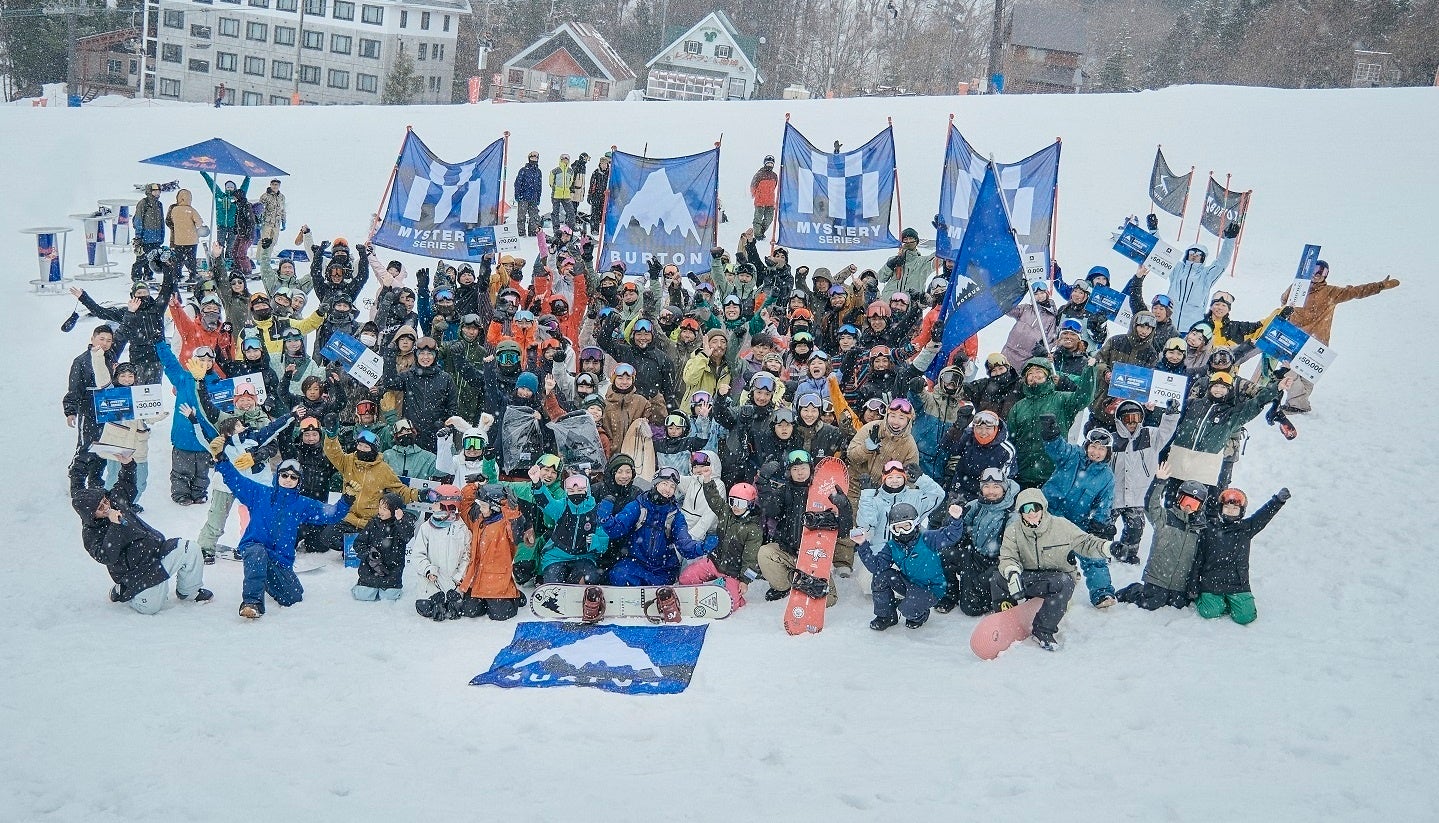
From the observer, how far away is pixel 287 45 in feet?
195

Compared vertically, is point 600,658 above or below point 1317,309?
below

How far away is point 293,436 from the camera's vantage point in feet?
30.5

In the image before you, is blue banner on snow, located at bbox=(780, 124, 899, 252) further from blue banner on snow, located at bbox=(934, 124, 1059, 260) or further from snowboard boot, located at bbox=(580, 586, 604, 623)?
snowboard boot, located at bbox=(580, 586, 604, 623)

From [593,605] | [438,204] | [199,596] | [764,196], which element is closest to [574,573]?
[593,605]

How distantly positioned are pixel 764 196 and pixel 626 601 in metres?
11.8

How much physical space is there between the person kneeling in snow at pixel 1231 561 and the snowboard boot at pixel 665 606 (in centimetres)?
337

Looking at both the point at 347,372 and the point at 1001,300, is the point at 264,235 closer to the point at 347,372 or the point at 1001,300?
the point at 347,372

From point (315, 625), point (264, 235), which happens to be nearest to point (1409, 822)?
point (315, 625)

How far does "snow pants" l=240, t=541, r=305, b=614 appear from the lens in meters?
7.92

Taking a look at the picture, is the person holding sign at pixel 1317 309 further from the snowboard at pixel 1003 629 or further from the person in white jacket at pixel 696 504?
the person in white jacket at pixel 696 504

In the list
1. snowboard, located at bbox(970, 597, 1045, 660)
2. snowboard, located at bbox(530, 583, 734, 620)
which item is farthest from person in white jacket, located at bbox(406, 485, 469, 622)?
snowboard, located at bbox(970, 597, 1045, 660)

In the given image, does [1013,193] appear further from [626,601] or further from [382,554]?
[382,554]

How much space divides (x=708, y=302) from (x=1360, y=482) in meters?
6.01

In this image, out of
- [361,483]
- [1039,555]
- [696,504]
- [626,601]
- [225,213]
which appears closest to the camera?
[1039,555]
